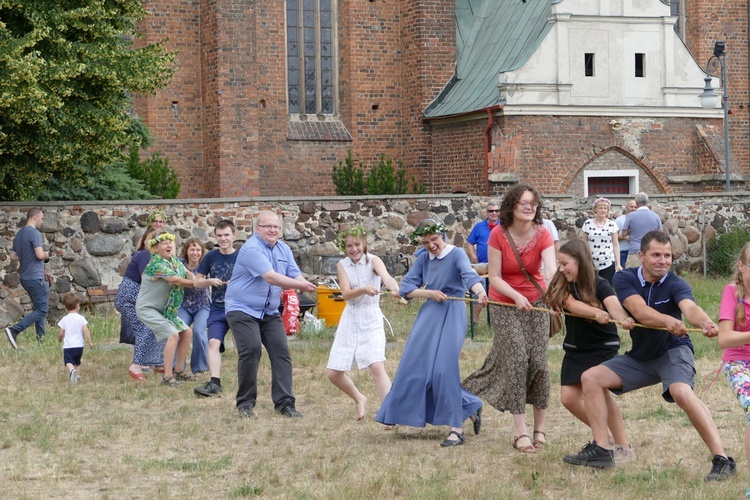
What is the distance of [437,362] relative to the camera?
30.8ft

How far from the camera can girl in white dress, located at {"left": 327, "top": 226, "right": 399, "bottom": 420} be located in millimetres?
10320

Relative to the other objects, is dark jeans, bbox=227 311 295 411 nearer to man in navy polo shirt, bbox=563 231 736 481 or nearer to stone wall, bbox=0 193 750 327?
man in navy polo shirt, bbox=563 231 736 481

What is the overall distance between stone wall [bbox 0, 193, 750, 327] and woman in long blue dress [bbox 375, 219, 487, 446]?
10205 millimetres

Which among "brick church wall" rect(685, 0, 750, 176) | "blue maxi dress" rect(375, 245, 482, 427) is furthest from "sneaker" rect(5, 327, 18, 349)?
"brick church wall" rect(685, 0, 750, 176)

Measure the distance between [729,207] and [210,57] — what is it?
12.0 meters

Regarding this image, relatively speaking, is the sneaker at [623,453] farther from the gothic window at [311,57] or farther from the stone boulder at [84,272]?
the gothic window at [311,57]

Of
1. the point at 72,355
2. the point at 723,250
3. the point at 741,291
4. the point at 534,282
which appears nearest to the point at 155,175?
the point at 723,250

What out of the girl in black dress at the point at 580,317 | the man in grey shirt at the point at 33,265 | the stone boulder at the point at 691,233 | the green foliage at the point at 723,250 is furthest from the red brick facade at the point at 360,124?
the girl in black dress at the point at 580,317

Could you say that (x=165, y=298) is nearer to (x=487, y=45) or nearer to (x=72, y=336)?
(x=72, y=336)

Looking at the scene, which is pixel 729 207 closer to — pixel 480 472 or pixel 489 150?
pixel 489 150

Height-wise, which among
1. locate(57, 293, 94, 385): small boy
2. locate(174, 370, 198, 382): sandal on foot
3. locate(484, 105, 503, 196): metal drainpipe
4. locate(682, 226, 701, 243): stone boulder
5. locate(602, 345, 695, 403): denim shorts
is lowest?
locate(174, 370, 198, 382): sandal on foot

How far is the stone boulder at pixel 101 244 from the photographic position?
19.0 m

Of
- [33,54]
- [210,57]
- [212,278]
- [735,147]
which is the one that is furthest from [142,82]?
[735,147]

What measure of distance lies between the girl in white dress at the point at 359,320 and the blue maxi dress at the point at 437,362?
2.50 feet
